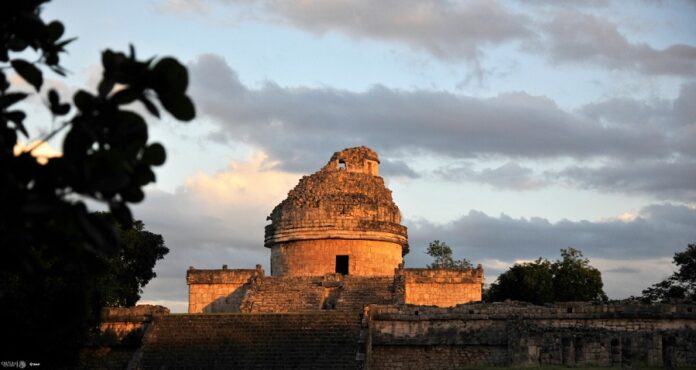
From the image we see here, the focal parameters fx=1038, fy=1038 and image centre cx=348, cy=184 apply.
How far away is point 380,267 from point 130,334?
10.3 m

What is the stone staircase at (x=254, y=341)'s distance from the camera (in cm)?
2616

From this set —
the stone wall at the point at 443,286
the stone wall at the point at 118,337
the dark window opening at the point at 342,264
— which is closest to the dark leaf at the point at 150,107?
the stone wall at the point at 118,337

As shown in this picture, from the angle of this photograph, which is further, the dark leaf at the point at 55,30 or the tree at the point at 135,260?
the tree at the point at 135,260

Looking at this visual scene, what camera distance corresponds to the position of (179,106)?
5449 millimetres

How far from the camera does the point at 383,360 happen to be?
27.2 m

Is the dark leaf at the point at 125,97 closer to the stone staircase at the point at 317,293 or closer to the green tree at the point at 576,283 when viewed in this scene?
the stone staircase at the point at 317,293

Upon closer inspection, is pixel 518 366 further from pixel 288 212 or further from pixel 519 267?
pixel 519 267

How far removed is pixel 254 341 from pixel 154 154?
22208mm

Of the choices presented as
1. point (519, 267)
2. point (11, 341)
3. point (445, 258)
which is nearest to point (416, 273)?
point (519, 267)

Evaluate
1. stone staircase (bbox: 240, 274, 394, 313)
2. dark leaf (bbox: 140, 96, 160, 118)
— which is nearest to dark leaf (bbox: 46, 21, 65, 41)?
dark leaf (bbox: 140, 96, 160, 118)

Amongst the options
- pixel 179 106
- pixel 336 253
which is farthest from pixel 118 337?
pixel 179 106

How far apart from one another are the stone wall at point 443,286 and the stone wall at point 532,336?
18.1 ft

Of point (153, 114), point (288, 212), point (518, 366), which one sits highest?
point (288, 212)

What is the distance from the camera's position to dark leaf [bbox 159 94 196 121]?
5.41 meters
